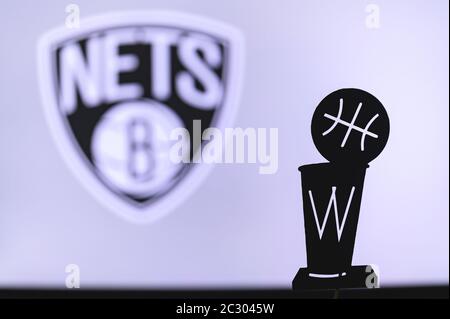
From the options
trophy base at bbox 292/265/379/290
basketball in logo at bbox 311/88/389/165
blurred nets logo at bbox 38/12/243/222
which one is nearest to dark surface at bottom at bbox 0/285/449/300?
trophy base at bbox 292/265/379/290

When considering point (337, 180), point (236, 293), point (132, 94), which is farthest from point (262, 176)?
point (132, 94)

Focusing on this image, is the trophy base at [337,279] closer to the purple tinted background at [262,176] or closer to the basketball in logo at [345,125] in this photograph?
the purple tinted background at [262,176]

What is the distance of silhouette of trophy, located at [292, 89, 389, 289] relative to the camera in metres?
2.14

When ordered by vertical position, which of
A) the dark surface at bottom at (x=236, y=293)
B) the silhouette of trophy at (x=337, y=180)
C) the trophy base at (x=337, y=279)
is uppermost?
the silhouette of trophy at (x=337, y=180)

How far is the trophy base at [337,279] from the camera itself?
215cm

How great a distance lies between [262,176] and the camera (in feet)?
7.02

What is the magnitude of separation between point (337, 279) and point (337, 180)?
0.37 metres

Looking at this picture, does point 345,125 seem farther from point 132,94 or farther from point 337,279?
point 132,94

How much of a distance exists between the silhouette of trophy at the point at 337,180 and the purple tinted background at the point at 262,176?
1.3 inches

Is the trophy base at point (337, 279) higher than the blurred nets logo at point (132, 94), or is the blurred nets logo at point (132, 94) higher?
the blurred nets logo at point (132, 94)

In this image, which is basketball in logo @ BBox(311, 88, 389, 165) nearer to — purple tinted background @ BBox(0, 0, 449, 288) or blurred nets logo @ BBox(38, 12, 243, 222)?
purple tinted background @ BBox(0, 0, 449, 288)

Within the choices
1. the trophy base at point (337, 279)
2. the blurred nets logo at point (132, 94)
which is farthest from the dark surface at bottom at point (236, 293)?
the blurred nets logo at point (132, 94)
